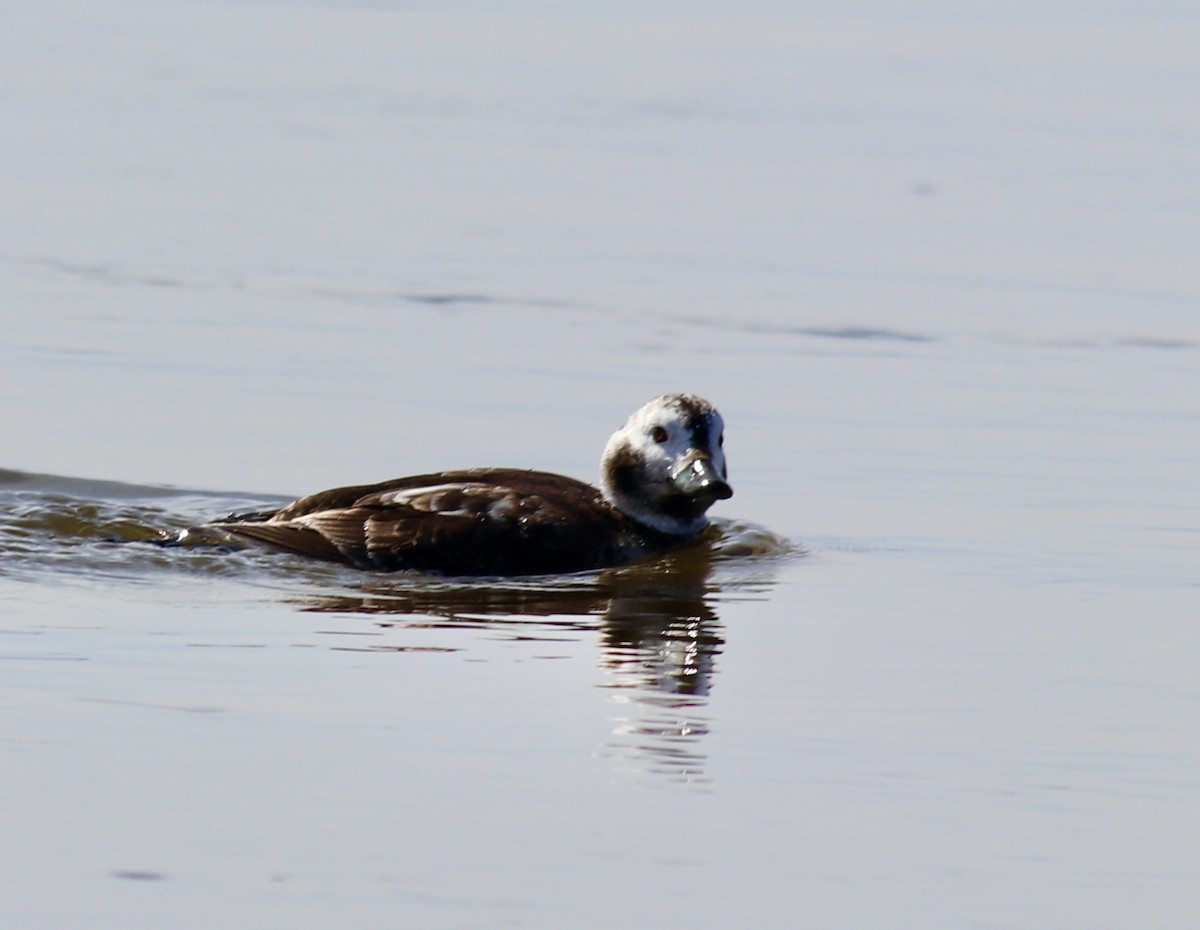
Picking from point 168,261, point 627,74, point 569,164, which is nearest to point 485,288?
point 168,261

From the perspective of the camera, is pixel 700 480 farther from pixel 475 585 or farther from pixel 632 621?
pixel 632 621

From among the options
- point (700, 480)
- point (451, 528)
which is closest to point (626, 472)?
point (700, 480)

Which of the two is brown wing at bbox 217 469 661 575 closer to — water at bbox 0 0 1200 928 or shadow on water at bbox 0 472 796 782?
shadow on water at bbox 0 472 796 782

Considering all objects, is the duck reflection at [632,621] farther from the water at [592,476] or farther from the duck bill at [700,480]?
the duck bill at [700,480]

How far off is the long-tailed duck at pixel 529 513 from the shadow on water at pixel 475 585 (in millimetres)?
94

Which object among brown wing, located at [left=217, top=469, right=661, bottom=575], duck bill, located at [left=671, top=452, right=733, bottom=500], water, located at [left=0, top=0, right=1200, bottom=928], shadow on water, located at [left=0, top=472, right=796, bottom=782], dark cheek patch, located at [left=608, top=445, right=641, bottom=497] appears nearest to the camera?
water, located at [left=0, top=0, right=1200, bottom=928]

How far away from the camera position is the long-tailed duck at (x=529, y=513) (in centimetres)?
1063

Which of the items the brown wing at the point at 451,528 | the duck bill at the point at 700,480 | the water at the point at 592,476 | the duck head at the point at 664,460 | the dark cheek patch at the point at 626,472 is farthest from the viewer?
the dark cheek patch at the point at 626,472

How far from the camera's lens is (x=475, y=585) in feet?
34.2

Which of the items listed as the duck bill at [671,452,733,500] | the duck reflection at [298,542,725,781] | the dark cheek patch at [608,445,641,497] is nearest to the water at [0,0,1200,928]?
the duck reflection at [298,542,725,781]

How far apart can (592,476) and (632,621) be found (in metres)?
3.17

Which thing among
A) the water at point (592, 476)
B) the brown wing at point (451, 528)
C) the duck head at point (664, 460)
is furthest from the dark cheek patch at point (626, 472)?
the water at point (592, 476)

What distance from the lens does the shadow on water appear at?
853 centimetres

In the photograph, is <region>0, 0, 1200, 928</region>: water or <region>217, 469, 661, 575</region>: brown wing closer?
<region>0, 0, 1200, 928</region>: water
